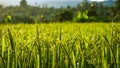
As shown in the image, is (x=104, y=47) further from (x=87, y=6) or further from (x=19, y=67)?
(x=87, y=6)

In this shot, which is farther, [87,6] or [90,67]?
[87,6]

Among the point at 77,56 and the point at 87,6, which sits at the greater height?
the point at 77,56

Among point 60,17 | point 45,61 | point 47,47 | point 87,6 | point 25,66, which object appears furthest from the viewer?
point 87,6

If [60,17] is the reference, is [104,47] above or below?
above

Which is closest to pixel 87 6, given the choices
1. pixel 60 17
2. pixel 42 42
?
pixel 60 17

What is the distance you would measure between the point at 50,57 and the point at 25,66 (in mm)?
223

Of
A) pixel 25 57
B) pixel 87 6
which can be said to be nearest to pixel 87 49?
pixel 25 57

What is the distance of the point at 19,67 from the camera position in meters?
1.10

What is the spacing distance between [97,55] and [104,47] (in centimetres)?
9

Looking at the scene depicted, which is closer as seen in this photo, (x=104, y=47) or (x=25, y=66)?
(x=25, y=66)

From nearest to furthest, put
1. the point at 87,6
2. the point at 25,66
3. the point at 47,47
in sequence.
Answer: the point at 25,66, the point at 47,47, the point at 87,6

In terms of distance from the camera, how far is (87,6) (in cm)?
15912

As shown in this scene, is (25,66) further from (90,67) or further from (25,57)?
(90,67)

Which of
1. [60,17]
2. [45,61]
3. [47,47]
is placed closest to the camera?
[45,61]
